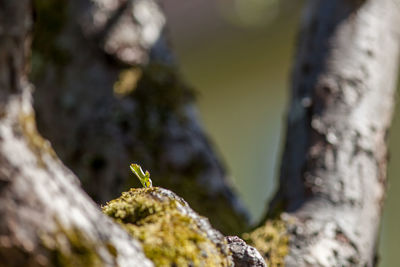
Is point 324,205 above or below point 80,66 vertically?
below

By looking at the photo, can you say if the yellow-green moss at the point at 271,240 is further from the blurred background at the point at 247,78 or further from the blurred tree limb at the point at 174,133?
the blurred background at the point at 247,78

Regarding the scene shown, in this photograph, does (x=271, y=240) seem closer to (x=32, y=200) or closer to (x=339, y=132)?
(x=339, y=132)

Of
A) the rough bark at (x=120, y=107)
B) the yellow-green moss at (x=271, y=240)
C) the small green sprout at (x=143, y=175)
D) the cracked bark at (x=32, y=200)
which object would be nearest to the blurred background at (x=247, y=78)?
the rough bark at (x=120, y=107)

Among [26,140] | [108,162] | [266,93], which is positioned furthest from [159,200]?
[266,93]

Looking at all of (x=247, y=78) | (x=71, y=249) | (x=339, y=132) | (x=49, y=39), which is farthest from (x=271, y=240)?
(x=247, y=78)

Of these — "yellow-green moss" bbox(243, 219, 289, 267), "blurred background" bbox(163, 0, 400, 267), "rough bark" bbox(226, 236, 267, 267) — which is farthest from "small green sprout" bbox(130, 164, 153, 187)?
"blurred background" bbox(163, 0, 400, 267)

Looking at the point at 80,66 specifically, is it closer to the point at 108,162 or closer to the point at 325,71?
the point at 108,162

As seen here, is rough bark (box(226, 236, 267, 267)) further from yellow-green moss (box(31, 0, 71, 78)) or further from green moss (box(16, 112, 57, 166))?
yellow-green moss (box(31, 0, 71, 78))
